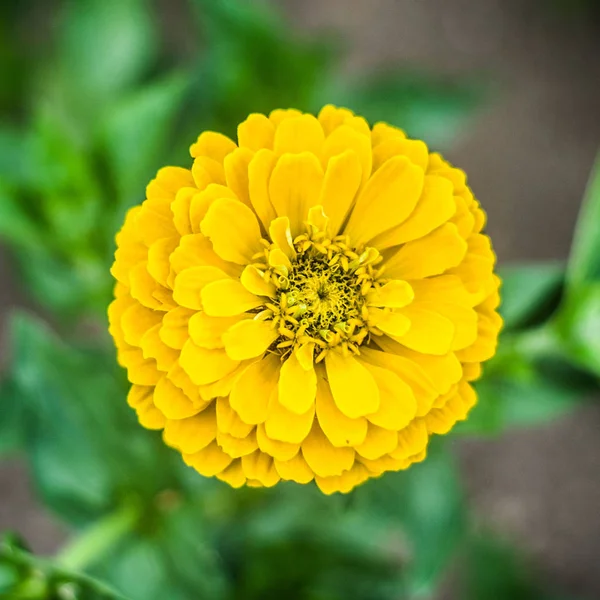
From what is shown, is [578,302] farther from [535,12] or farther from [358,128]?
[535,12]

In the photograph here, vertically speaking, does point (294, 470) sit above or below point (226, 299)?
below

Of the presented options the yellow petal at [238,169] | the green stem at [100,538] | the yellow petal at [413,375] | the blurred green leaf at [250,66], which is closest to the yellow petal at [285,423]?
the yellow petal at [413,375]

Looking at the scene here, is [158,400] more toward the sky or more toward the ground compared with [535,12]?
more toward the ground

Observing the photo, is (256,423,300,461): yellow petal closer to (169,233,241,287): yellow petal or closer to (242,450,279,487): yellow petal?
(242,450,279,487): yellow petal

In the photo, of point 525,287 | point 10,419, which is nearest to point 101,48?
point 10,419

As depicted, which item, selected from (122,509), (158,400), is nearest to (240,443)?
(158,400)

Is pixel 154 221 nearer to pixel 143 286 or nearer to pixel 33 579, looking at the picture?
pixel 143 286
